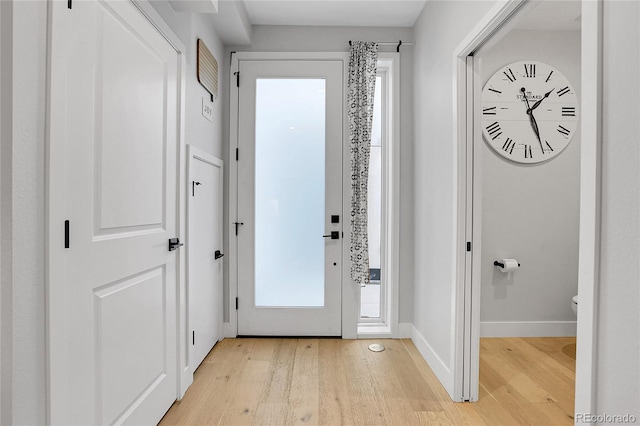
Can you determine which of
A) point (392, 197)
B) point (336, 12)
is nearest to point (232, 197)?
point (392, 197)

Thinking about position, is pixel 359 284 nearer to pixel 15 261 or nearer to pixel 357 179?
pixel 357 179

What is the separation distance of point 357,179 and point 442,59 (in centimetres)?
107

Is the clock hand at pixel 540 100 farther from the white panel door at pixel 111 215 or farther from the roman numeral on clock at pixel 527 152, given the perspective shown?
the white panel door at pixel 111 215

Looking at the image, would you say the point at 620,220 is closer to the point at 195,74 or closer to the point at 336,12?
the point at 195,74

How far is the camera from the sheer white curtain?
2.84 meters

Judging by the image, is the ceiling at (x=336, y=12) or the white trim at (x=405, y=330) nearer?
the ceiling at (x=336, y=12)

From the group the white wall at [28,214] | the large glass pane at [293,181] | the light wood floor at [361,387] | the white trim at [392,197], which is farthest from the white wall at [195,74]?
the light wood floor at [361,387]

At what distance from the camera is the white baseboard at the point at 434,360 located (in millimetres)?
2078

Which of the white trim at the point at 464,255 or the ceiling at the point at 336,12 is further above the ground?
the ceiling at the point at 336,12

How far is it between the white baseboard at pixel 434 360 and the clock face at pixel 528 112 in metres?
1.72

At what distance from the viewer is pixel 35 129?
99 centimetres

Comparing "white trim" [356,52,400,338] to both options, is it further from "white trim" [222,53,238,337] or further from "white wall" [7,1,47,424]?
"white wall" [7,1,47,424]

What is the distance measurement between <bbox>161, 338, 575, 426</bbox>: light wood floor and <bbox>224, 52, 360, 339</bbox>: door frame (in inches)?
8.0

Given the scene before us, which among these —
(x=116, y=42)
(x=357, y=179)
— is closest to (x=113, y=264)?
(x=116, y=42)
